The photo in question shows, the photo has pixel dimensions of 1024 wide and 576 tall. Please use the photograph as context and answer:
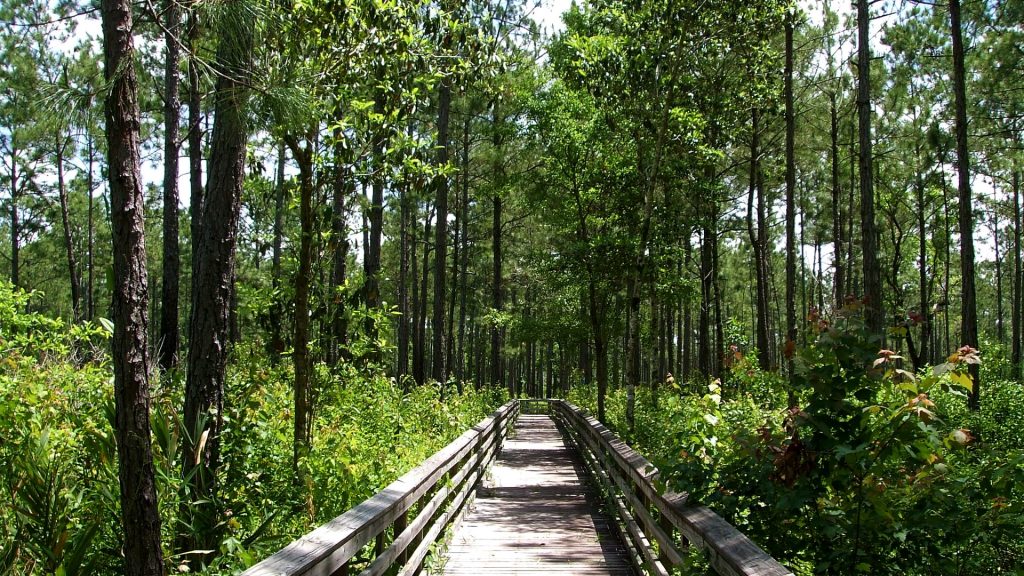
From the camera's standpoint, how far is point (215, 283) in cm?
551

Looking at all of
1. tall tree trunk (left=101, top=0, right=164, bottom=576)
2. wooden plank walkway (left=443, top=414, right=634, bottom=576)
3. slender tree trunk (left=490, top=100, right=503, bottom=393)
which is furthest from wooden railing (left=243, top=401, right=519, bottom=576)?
slender tree trunk (left=490, top=100, right=503, bottom=393)

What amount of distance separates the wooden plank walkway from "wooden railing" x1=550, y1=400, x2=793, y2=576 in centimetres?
32

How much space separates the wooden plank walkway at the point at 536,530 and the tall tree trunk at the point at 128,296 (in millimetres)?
3416

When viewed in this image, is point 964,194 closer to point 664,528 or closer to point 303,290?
point 664,528

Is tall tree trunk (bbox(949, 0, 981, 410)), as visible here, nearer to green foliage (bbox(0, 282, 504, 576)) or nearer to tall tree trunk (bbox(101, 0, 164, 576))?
green foliage (bbox(0, 282, 504, 576))

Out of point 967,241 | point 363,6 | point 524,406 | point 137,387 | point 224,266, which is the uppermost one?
point 363,6

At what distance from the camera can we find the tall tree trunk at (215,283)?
513 cm

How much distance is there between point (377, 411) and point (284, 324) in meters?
2.62

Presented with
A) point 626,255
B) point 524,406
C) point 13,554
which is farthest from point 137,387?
point 524,406

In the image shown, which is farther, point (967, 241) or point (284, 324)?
point (967, 241)

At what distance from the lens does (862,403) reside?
13.8ft

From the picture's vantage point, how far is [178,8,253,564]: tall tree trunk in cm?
513

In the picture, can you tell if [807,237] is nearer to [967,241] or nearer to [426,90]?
[967,241]

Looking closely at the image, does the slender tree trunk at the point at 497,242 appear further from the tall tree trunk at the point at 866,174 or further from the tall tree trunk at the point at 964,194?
the tall tree trunk at the point at 964,194
